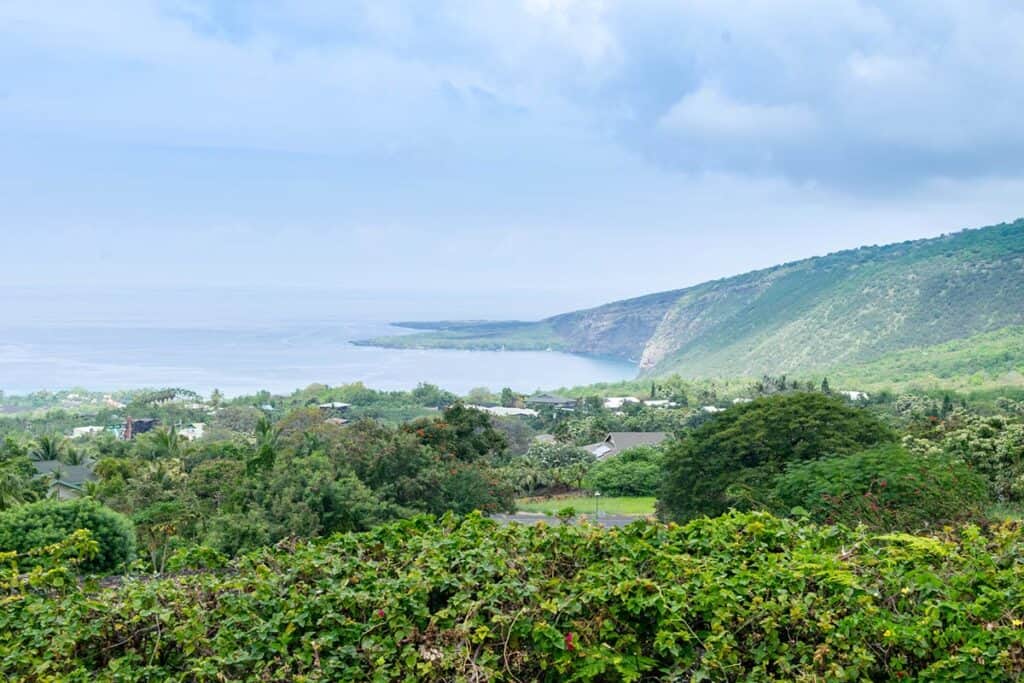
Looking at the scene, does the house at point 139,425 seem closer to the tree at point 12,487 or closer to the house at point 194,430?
the house at point 194,430

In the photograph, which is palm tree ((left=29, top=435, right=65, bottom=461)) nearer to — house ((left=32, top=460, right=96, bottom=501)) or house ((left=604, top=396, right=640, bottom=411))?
house ((left=32, top=460, right=96, bottom=501))

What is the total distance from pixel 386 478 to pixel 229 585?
40.0 feet

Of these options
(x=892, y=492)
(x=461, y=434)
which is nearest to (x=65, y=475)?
(x=461, y=434)

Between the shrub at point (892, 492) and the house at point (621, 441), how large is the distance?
100 feet

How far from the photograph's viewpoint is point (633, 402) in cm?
6156

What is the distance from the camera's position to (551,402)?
6594 centimetres

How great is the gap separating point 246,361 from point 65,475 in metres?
80.5

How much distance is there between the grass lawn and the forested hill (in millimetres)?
57517

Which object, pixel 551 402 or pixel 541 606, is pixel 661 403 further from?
pixel 541 606

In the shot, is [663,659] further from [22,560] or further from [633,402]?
[633,402]

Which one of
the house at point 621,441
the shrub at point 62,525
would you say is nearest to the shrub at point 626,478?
the house at point 621,441

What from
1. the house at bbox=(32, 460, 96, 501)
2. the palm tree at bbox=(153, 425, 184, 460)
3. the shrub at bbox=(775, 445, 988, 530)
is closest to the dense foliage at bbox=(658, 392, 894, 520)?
the shrub at bbox=(775, 445, 988, 530)

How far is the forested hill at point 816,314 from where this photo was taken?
270ft

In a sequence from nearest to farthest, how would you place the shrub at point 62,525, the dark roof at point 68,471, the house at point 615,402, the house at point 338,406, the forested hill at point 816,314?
1. the shrub at point 62,525
2. the dark roof at point 68,471
3. the house at point 338,406
4. the house at point 615,402
5. the forested hill at point 816,314
